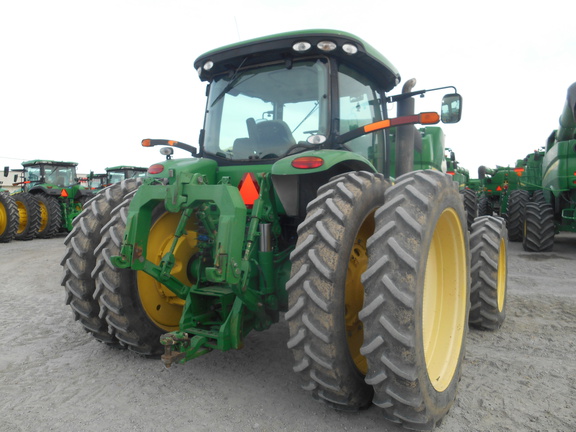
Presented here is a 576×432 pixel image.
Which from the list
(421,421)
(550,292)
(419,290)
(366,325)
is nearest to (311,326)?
(366,325)

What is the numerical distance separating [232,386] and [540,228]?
8278 mm

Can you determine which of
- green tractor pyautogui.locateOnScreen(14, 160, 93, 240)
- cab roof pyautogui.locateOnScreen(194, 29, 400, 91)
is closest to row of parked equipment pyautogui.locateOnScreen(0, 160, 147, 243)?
green tractor pyautogui.locateOnScreen(14, 160, 93, 240)

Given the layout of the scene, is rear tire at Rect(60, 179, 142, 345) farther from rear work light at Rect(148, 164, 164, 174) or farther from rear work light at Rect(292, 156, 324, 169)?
rear work light at Rect(292, 156, 324, 169)

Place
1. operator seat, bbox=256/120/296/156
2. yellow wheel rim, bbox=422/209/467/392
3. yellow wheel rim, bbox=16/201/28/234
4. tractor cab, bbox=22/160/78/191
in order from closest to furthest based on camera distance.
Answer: yellow wheel rim, bbox=422/209/467/392, operator seat, bbox=256/120/296/156, yellow wheel rim, bbox=16/201/28/234, tractor cab, bbox=22/160/78/191

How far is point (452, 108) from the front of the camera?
3.44 m

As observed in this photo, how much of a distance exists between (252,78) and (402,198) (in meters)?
1.66

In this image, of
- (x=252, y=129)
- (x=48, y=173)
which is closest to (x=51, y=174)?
(x=48, y=173)

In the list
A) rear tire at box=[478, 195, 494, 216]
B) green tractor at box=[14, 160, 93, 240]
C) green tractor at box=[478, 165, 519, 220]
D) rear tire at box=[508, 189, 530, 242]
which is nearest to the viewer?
rear tire at box=[508, 189, 530, 242]

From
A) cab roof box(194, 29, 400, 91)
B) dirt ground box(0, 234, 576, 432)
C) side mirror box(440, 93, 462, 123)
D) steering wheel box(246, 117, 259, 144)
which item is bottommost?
dirt ground box(0, 234, 576, 432)

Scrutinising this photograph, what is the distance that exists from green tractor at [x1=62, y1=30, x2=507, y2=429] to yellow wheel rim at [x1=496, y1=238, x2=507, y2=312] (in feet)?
0.61

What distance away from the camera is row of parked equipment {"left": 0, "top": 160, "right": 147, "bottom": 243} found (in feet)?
40.2

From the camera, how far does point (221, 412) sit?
2.43 metres

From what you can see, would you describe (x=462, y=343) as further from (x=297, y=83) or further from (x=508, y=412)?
(x=297, y=83)

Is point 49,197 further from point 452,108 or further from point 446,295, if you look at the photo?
point 446,295
